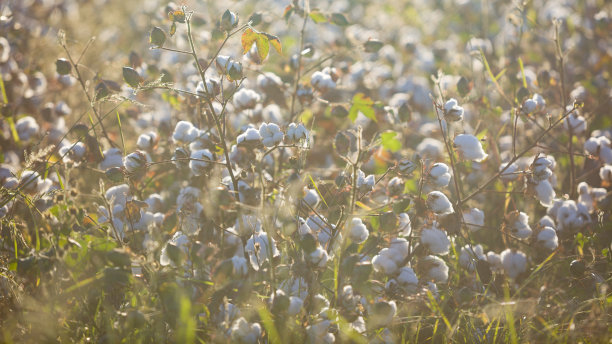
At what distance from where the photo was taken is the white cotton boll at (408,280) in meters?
1.31

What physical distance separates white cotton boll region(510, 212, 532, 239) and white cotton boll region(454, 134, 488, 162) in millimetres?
256

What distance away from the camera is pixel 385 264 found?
1.34m

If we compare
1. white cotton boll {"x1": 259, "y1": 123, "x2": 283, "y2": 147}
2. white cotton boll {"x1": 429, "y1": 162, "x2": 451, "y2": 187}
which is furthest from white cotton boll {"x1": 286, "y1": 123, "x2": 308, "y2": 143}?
white cotton boll {"x1": 429, "y1": 162, "x2": 451, "y2": 187}

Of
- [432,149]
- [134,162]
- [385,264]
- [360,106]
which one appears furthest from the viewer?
[432,149]

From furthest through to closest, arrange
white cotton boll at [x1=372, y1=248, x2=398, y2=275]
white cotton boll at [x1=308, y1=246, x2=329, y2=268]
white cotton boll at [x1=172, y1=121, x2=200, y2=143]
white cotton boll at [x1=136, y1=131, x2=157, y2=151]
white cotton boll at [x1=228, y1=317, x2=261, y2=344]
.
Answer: white cotton boll at [x1=136, y1=131, x2=157, y2=151] < white cotton boll at [x1=172, y1=121, x2=200, y2=143] < white cotton boll at [x1=372, y1=248, x2=398, y2=275] < white cotton boll at [x1=308, y1=246, x2=329, y2=268] < white cotton boll at [x1=228, y1=317, x2=261, y2=344]

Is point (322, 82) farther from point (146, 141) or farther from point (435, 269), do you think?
point (435, 269)

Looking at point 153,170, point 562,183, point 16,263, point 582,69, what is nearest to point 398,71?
point 582,69

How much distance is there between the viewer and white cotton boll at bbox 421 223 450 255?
1383 mm

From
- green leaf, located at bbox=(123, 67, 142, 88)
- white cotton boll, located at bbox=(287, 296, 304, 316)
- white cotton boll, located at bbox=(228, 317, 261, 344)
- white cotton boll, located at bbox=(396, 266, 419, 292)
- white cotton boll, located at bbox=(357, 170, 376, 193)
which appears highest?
green leaf, located at bbox=(123, 67, 142, 88)

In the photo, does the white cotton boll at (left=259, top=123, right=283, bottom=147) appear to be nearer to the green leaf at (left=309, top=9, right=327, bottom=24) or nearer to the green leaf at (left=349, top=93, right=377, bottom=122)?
the green leaf at (left=349, top=93, right=377, bottom=122)

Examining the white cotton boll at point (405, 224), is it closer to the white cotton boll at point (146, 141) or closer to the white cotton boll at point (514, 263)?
the white cotton boll at point (514, 263)

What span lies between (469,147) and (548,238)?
0.38 metres

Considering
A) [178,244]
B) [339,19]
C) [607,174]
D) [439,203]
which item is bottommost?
[178,244]

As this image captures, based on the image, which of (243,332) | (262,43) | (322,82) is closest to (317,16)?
(322,82)
